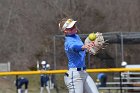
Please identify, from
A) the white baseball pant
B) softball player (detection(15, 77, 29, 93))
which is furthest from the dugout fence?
the white baseball pant

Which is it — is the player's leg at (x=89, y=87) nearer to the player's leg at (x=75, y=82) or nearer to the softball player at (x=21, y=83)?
the player's leg at (x=75, y=82)

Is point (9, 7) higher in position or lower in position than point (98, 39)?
higher

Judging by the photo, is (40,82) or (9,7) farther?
(9,7)

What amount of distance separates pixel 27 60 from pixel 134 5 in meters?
10.3

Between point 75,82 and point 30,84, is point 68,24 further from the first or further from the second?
point 30,84

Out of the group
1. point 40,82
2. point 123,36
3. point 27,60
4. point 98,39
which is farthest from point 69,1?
point 98,39

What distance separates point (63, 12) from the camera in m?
38.8

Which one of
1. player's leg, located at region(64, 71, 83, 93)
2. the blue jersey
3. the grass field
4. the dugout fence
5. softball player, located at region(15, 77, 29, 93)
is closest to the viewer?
the blue jersey

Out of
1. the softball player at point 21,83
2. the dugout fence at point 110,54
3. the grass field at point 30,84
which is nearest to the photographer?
the softball player at point 21,83

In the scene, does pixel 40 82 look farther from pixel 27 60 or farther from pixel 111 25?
pixel 111 25

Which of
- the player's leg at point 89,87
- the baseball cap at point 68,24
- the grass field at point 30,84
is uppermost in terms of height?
the baseball cap at point 68,24

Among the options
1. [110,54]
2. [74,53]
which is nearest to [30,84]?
[74,53]

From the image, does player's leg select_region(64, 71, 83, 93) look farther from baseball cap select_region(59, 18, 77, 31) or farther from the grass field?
the grass field

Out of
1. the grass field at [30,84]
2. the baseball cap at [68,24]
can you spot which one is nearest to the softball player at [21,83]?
the grass field at [30,84]
